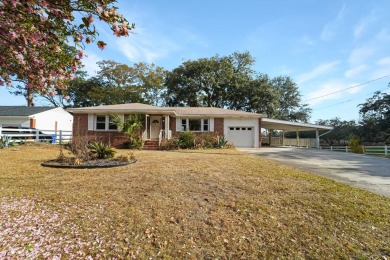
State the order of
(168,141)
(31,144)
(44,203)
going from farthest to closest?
(168,141), (31,144), (44,203)

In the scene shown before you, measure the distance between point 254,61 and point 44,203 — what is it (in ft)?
125

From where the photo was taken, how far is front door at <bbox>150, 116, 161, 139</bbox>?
1931cm

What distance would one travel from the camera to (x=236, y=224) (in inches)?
146

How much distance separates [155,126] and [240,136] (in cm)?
761

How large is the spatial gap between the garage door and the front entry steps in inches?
265

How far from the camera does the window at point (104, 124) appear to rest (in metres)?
18.8

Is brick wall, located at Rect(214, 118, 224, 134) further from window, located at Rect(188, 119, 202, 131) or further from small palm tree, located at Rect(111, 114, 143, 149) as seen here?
small palm tree, located at Rect(111, 114, 143, 149)

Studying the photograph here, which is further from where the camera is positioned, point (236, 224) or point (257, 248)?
point (236, 224)

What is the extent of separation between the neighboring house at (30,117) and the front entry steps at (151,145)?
45.8 ft

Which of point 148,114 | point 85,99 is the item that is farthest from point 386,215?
point 85,99

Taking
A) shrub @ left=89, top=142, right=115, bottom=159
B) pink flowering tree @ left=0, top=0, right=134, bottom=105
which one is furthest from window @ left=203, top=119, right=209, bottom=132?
pink flowering tree @ left=0, top=0, right=134, bottom=105

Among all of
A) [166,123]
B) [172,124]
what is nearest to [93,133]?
[166,123]

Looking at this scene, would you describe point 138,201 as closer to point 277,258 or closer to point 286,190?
point 277,258

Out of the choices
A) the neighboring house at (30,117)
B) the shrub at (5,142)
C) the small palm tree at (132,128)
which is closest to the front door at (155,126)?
the small palm tree at (132,128)
